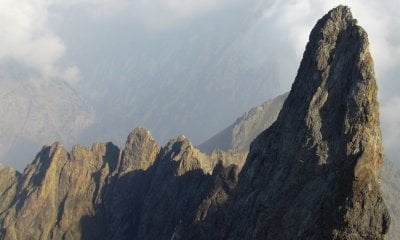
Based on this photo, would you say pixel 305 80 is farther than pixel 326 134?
Yes

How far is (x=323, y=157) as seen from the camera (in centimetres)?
7369

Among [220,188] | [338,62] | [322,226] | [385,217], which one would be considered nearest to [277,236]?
[322,226]

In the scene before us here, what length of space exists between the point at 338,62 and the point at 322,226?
26679 mm

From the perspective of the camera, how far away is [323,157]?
7369 cm

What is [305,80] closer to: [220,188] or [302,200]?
[302,200]

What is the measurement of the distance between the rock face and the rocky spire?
4.6 inches

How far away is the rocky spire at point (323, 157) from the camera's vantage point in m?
61.8

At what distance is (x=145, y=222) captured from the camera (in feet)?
622

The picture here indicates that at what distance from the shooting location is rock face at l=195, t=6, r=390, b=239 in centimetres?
6184

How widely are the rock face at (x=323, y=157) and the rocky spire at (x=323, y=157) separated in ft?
0.38

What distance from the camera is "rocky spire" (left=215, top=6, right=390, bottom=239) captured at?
203 feet

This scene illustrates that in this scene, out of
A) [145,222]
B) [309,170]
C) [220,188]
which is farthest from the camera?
[145,222]

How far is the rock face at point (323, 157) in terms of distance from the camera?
61.8m

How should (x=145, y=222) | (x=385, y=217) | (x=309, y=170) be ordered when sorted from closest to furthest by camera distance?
1. (x=385, y=217)
2. (x=309, y=170)
3. (x=145, y=222)
